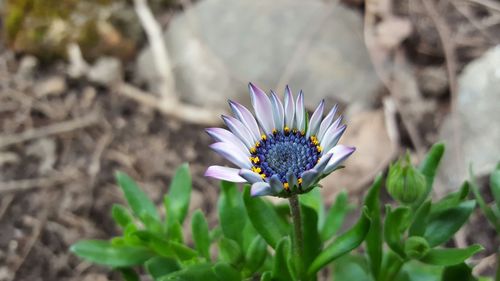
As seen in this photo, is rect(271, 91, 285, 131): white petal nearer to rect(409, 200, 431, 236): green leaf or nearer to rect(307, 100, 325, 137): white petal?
rect(307, 100, 325, 137): white petal

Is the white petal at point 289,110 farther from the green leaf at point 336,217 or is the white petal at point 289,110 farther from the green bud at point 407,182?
the green leaf at point 336,217

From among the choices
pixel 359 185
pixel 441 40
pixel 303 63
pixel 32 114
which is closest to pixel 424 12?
pixel 441 40

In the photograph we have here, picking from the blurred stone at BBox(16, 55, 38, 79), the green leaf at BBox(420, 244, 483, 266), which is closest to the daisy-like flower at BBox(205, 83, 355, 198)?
the green leaf at BBox(420, 244, 483, 266)

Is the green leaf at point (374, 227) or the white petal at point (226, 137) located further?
the green leaf at point (374, 227)

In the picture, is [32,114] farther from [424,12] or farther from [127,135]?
[424,12]

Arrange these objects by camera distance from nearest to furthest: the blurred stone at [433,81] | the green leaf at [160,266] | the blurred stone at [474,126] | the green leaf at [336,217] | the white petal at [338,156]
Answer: the white petal at [338,156]
the green leaf at [160,266]
the green leaf at [336,217]
the blurred stone at [474,126]
the blurred stone at [433,81]

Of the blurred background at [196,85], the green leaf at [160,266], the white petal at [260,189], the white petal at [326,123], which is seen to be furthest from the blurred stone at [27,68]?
the white petal at [260,189]
